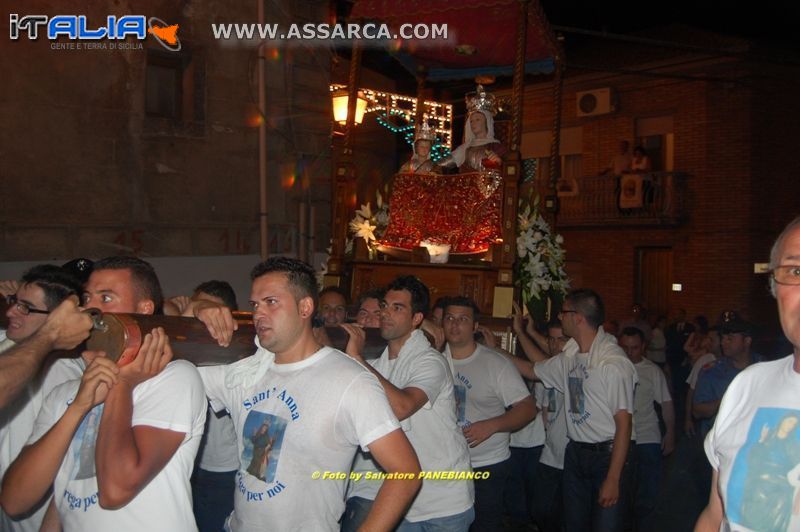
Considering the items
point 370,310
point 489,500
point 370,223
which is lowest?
point 489,500

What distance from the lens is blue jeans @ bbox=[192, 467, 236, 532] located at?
201 inches

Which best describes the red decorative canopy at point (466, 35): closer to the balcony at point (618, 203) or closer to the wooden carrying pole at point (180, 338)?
the wooden carrying pole at point (180, 338)

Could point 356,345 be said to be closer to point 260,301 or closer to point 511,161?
point 260,301

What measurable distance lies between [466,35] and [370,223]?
3019mm

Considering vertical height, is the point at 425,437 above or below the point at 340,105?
below

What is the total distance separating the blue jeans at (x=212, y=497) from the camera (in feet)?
16.8

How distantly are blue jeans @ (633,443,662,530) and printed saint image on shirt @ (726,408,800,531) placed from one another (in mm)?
4877

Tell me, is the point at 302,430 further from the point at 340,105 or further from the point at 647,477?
the point at 340,105

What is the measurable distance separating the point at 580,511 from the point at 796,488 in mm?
3656

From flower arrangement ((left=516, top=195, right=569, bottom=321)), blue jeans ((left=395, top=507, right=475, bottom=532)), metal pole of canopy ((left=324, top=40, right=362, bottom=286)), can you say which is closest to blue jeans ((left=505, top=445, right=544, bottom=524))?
flower arrangement ((left=516, top=195, right=569, bottom=321))

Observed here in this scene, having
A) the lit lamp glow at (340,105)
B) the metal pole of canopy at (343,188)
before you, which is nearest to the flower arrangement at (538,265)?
the metal pole of canopy at (343,188)

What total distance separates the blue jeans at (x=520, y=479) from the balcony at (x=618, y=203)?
512 inches

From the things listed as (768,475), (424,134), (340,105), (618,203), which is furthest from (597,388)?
(618,203)

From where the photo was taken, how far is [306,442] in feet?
10.5
